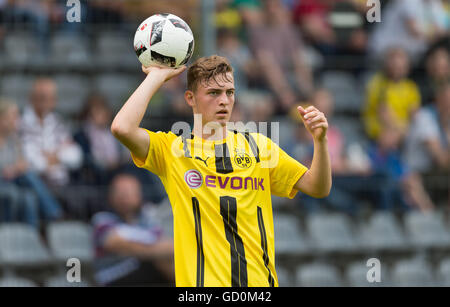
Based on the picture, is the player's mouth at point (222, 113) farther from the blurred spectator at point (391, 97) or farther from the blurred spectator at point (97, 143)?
the blurred spectator at point (391, 97)

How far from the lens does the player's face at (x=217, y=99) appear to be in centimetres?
473

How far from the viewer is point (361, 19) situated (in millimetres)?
11570

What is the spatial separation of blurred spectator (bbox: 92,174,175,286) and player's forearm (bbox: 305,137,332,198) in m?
4.11

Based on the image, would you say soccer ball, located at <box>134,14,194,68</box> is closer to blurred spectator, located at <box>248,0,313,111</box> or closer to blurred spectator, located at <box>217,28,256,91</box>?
blurred spectator, located at <box>217,28,256,91</box>

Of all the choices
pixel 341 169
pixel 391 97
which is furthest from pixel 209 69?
pixel 391 97

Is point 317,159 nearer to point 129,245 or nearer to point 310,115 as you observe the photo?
point 310,115

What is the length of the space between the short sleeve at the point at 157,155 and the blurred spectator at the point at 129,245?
12.9 ft

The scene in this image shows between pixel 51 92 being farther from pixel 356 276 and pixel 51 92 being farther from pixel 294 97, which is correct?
pixel 356 276

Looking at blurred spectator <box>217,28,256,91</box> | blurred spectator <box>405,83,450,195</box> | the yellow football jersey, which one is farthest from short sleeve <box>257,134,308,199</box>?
blurred spectator <box>405,83,450,195</box>

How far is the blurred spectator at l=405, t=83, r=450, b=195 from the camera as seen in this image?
10531 millimetres

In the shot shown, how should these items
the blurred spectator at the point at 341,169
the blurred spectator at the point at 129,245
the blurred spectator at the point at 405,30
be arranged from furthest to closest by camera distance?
the blurred spectator at the point at 405,30 → the blurred spectator at the point at 341,169 → the blurred spectator at the point at 129,245

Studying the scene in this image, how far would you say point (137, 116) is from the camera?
14.7 feet

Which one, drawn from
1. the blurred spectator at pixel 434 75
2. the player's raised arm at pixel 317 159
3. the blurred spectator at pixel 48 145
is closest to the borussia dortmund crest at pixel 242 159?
the player's raised arm at pixel 317 159

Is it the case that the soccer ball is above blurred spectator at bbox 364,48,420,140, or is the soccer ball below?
below
